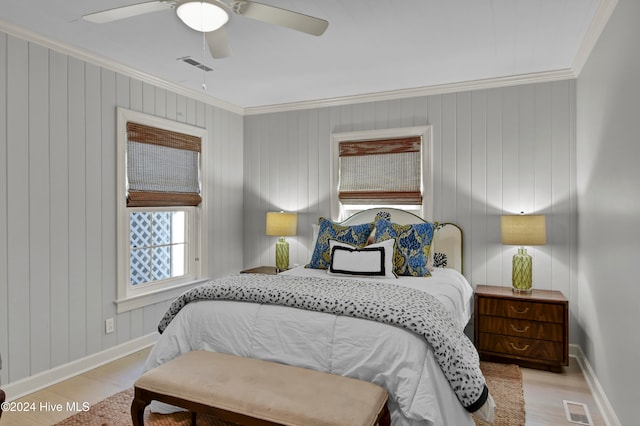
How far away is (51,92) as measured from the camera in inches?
118

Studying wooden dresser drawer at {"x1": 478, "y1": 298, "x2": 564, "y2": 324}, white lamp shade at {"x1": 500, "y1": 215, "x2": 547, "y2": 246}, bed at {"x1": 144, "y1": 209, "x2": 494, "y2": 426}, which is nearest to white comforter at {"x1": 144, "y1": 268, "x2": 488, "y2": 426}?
bed at {"x1": 144, "y1": 209, "x2": 494, "y2": 426}

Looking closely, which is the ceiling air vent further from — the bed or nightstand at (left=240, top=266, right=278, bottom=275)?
nightstand at (left=240, top=266, right=278, bottom=275)

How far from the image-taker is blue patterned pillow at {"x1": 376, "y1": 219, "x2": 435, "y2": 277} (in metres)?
3.42

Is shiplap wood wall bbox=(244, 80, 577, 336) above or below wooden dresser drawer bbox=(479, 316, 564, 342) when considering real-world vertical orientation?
above

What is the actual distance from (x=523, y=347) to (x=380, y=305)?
1.81 metres

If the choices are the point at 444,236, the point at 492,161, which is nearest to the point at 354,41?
the point at 492,161

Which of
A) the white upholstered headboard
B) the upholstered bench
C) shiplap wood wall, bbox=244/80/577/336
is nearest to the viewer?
the upholstered bench

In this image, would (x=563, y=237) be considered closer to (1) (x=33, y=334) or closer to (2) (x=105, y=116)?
(2) (x=105, y=116)

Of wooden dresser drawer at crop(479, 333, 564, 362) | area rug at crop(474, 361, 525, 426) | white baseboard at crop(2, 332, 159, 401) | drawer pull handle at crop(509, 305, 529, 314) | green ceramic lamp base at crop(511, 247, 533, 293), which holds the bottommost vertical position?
area rug at crop(474, 361, 525, 426)

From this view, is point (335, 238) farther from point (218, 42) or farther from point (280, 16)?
point (280, 16)

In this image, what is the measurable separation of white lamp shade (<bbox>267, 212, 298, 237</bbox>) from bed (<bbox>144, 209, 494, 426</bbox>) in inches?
56.0

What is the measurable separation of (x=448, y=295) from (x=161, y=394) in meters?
1.91

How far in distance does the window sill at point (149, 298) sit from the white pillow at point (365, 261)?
1647 mm

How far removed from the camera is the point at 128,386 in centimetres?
298
